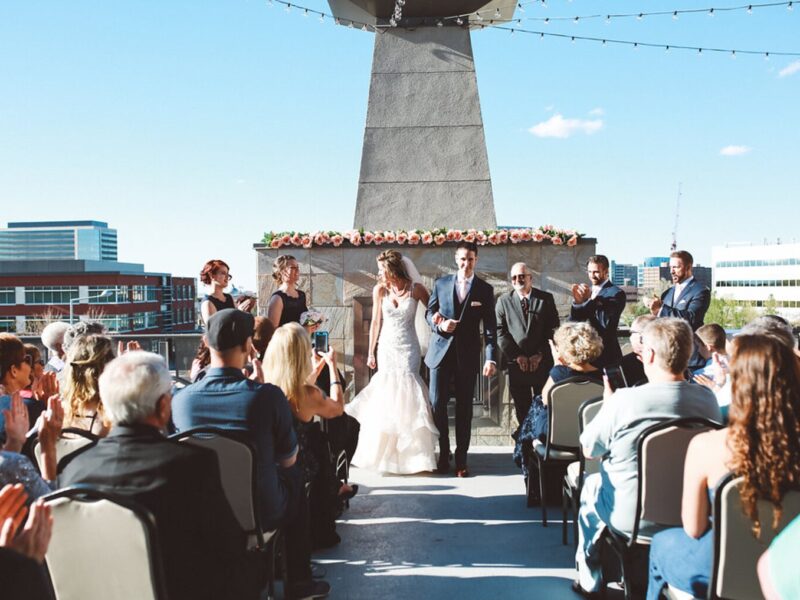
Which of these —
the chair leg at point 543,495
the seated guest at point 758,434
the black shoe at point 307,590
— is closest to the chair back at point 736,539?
the seated guest at point 758,434

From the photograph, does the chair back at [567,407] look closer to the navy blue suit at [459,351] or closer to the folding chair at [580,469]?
the folding chair at [580,469]

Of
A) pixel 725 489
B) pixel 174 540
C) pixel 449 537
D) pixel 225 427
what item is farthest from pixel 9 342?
pixel 725 489

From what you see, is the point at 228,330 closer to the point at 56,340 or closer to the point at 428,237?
the point at 56,340

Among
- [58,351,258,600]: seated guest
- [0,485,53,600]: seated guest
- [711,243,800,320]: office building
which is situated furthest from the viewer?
[711,243,800,320]: office building

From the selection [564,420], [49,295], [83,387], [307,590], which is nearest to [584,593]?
[564,420]

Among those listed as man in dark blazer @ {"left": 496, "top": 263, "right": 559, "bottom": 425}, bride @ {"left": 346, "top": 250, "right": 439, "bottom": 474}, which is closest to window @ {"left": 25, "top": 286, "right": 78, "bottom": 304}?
bride @ {"left": 346, "top": 250, "right": 439, "bottom": 474}

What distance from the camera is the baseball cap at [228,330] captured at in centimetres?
A: 297

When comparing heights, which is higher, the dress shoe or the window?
the dress shoe

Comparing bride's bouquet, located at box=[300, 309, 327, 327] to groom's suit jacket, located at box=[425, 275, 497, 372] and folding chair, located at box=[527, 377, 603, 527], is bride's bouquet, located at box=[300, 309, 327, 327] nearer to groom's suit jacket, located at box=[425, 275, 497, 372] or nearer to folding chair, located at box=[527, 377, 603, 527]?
groom's suit jacket, located at box=[425, 275, 497, 372]

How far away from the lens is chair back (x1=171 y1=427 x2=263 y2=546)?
2635mm

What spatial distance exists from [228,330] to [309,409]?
72cm

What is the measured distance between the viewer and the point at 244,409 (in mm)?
2840

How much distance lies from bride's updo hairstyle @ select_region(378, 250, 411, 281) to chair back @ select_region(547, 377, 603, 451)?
6.42 ft

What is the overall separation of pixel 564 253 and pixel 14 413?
5.78 m
